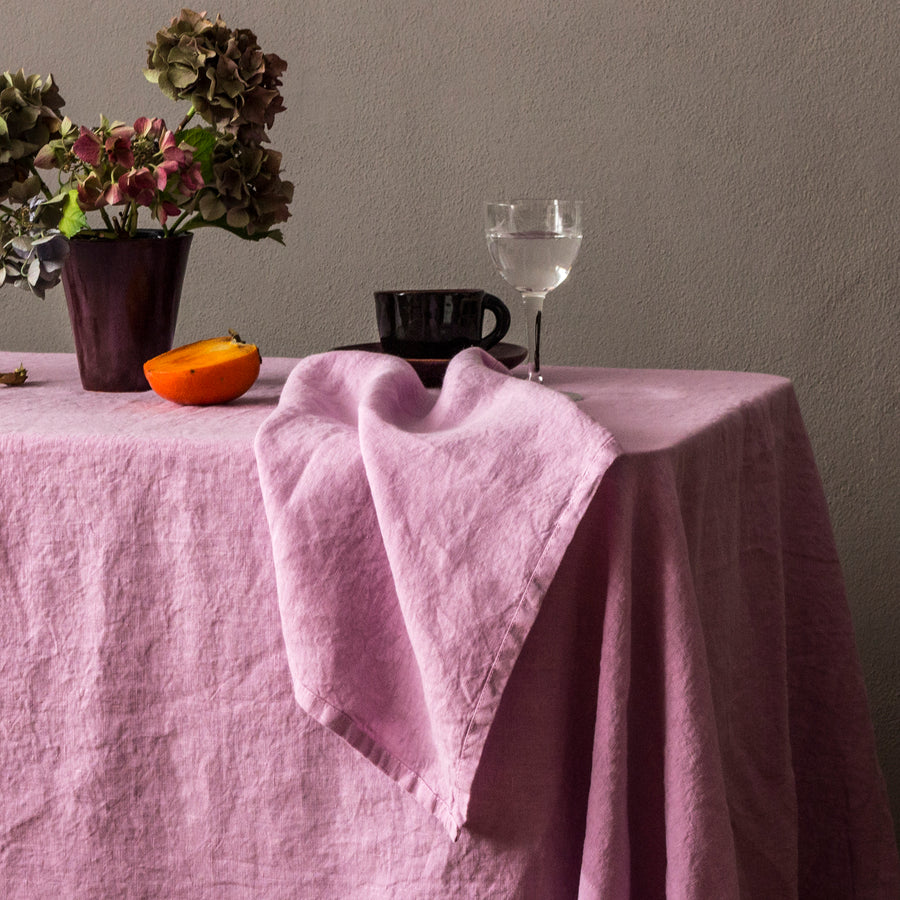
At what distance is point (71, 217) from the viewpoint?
94 centimetres

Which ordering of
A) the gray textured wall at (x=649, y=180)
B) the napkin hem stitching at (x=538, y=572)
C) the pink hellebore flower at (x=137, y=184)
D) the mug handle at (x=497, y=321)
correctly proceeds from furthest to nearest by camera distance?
the gray textured wall at (x=649, y=180) < the mug handle at (x=497, y=321) < the pink hellebore flower at (x=137, y=184) < the napkin hem stitching at (x=538, y=572)

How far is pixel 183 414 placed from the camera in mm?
894

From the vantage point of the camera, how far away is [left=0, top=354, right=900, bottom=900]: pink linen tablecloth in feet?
2.25

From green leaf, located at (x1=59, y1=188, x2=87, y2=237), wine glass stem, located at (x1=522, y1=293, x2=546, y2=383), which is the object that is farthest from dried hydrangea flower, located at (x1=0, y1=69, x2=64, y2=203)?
wine glass stem, located at (x1=522, y1=293, x2=546, y2=383)

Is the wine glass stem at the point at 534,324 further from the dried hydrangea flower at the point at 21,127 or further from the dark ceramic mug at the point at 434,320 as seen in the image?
the dried hydrangea flower at the point at 21,127

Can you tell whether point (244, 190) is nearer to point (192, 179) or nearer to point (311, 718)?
point (192, 179)

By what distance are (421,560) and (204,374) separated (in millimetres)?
325

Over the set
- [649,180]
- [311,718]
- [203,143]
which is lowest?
[311,718]

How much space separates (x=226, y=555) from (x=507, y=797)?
244 mm

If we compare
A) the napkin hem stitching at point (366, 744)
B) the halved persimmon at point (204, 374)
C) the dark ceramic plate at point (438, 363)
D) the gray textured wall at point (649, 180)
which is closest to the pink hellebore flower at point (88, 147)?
the halved persimmon at point (204, 374)

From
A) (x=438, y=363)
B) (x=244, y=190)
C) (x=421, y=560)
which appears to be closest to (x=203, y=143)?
(x=244, y=190)

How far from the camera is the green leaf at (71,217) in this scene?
94cm

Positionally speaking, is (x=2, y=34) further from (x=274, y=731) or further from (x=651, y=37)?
(x=274, y=731)

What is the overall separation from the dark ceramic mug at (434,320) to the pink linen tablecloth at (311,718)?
13 centimetres
